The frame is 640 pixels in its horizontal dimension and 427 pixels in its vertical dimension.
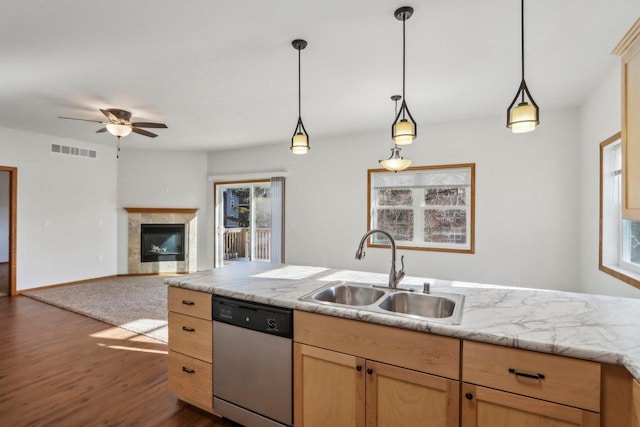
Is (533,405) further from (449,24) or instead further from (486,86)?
(486,86)

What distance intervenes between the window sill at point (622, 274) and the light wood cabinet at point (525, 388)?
6.23ft

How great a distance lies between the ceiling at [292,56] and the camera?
2.16 meters

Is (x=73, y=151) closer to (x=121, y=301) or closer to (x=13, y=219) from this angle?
(x=13, y=219)

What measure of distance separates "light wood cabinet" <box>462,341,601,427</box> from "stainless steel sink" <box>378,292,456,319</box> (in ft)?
1.55

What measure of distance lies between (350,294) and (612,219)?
2.88 meters

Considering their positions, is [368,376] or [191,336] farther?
[191,336]

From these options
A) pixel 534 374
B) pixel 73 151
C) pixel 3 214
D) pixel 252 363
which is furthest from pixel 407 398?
pixel 3 214

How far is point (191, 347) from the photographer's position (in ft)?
7.25

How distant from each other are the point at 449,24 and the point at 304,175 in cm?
378

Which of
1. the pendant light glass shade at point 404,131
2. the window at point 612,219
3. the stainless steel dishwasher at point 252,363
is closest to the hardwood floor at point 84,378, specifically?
the stainless steel dishwasher at point 252,363

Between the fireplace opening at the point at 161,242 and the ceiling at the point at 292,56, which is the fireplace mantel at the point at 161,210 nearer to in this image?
the fireplace opening at the point at 161,242

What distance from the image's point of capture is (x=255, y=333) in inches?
75.6

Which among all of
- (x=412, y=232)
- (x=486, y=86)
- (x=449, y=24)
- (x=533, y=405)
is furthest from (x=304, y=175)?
(x=533, y=405)

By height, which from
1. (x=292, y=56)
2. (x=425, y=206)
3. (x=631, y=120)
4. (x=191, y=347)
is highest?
(x=292, y=56)
